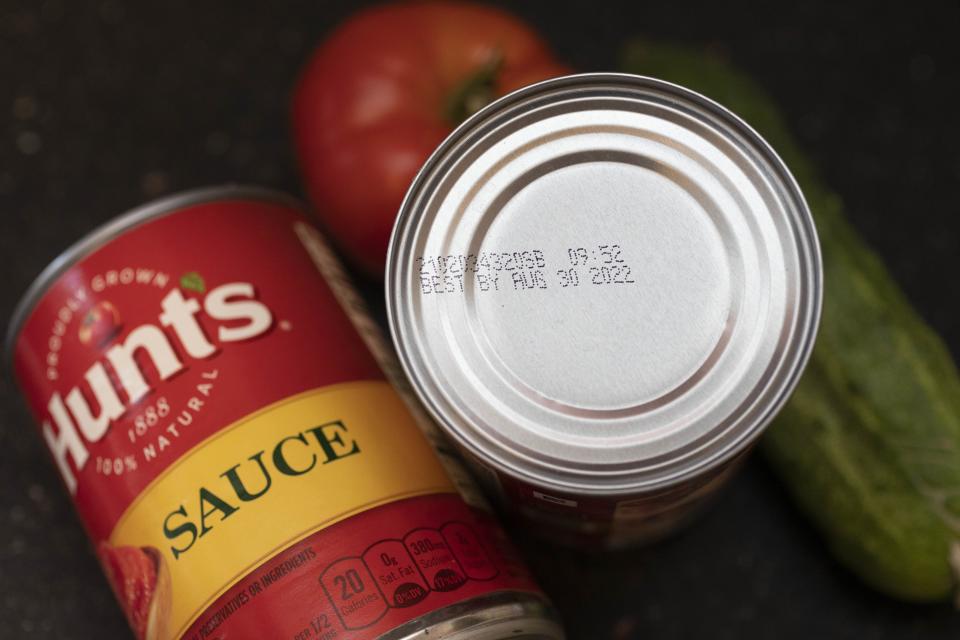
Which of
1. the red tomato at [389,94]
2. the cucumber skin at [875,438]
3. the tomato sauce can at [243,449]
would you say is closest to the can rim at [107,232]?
the tomato sauce can at [243,449]

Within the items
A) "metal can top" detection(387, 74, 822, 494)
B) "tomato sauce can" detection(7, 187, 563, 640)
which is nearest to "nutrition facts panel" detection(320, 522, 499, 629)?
"tomato sauce can" detection(7, 187, 563, 640)

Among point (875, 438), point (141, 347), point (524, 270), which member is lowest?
point (875, 438)

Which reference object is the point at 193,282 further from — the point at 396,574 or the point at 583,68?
the point at 583,68

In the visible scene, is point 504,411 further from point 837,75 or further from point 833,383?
point 837,75

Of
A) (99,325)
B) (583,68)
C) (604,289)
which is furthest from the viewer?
(583,68)

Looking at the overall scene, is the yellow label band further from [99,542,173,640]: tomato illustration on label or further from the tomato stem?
the tomato stem

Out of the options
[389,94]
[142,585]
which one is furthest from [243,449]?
[389,94]

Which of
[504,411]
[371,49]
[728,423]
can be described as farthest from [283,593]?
[371,49]

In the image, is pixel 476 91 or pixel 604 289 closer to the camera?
pixel 604 289

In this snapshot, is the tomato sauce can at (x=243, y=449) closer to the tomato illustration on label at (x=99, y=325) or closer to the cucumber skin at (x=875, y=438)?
the tomato illustration on label at (x=99, y=325)
